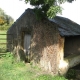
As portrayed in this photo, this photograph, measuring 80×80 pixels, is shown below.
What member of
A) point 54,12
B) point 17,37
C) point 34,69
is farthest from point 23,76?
point 17,37

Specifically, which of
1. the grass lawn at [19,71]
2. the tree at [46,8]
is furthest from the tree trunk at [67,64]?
the tree at [46,8]

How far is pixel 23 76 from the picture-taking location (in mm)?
12914

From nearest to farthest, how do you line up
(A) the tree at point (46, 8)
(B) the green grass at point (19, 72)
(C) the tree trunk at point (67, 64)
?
(A) the tree at point (46, 8)
(B) the green grass at point (19, 72)
(C) the tree trunk at point (67, 64)

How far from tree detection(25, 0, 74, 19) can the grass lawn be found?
13.6 feet

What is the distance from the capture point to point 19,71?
46.5 feet

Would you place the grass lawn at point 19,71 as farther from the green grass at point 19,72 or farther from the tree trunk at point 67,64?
the tree trunk at point 67,64

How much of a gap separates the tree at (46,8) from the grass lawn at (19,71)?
13.6 ft

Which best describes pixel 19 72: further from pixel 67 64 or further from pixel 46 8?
pixel 46 8

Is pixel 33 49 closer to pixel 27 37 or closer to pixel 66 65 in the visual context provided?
pixel 27 37

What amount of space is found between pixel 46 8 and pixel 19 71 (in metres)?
5.08

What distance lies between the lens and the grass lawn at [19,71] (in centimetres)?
1268

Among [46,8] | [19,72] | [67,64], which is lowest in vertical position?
[19,72]

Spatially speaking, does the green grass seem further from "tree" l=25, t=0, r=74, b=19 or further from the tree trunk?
"tree" l=25, t=0, r=74, b=19

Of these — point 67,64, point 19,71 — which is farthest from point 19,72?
point 67,64
